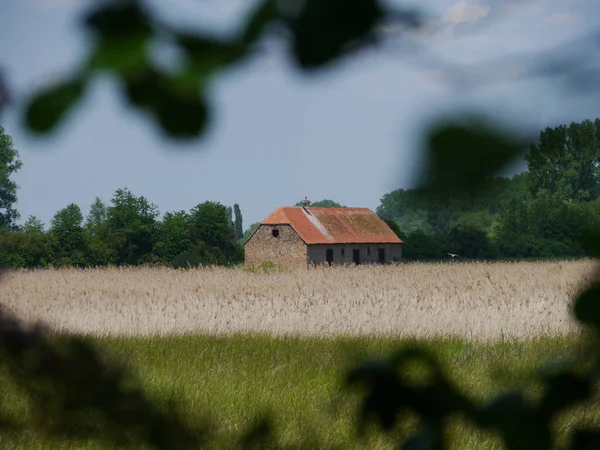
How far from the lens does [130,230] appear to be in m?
37.2

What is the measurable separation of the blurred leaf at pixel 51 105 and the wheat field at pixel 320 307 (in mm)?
8318

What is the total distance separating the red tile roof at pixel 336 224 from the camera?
4034cm

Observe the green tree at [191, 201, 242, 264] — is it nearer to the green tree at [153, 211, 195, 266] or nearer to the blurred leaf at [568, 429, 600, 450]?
the green tree at [153, 211, 195, 266]

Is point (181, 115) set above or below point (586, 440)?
above

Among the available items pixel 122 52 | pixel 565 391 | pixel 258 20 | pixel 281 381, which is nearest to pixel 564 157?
pixel 565 391

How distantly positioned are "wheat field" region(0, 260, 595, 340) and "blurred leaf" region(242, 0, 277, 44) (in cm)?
826

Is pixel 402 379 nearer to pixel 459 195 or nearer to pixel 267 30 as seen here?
pixel 459 195

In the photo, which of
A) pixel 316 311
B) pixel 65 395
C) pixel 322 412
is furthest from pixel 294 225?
pixel 65 395

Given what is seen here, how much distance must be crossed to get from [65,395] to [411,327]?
33.1 feet

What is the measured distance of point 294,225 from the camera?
130 ft

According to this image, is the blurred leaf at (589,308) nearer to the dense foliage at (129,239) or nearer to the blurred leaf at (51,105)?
the blurred leaf at (51,105)

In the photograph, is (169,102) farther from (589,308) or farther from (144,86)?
(589,308)

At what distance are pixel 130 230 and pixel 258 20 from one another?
123 feet

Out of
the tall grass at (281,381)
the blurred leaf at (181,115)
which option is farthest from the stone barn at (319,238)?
the blurred leaf at (181,115)
